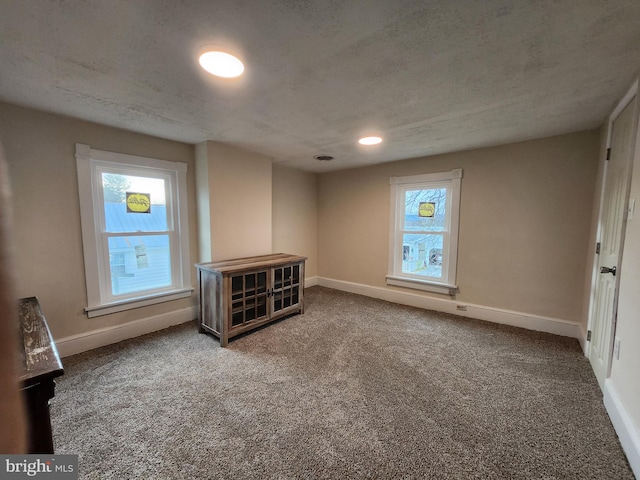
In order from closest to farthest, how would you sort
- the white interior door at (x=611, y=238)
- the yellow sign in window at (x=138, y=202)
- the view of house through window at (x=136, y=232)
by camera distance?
the white interior door at (x=611, y=238), the view of house through window at (x=136, y=232), the yellow sign in window at (x=138, y=202)

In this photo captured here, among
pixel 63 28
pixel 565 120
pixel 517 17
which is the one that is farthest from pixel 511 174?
pixel 63 28

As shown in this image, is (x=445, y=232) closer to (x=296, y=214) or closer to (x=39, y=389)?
(x=296, y=214)

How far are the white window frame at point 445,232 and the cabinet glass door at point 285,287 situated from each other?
58.1 inches

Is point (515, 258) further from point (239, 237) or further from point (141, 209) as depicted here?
point (141, 209)

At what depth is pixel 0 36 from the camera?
128 cm

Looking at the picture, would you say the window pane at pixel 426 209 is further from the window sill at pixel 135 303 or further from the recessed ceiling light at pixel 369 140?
the window sill at pixel 135 303

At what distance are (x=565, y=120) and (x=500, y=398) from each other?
2337mm

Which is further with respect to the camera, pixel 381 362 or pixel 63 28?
pixel 381 362

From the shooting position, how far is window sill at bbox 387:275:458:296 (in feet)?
11.3

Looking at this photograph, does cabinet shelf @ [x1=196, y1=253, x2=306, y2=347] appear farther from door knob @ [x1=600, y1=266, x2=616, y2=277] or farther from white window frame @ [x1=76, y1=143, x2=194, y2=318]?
door knob @ [x1=600, y1=266, x2=616, y2=277]

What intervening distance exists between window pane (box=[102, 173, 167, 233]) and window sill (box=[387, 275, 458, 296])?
3.08 metres

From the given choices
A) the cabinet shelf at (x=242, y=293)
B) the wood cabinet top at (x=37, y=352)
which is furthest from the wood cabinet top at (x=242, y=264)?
the wood cabinet top at (x=37, y=352)

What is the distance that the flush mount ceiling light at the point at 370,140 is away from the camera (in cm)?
276

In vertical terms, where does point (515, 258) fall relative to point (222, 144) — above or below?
below
